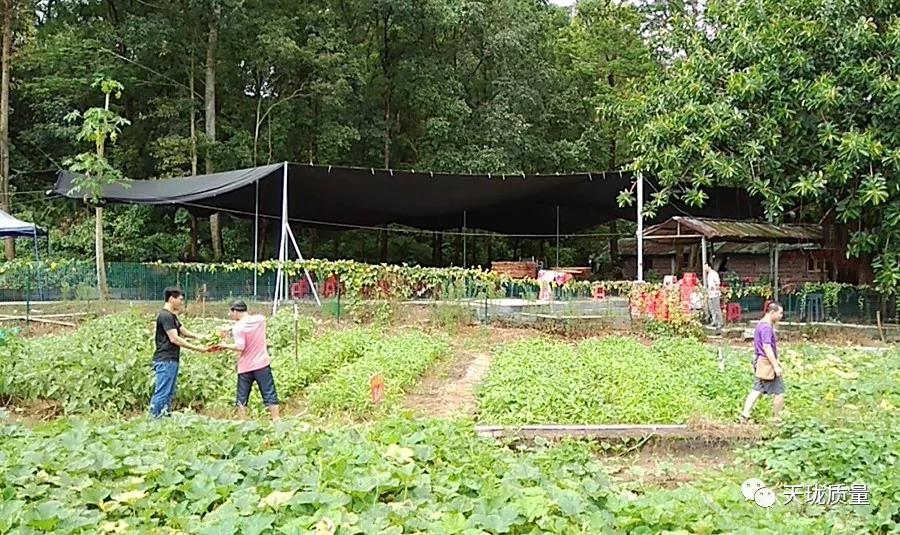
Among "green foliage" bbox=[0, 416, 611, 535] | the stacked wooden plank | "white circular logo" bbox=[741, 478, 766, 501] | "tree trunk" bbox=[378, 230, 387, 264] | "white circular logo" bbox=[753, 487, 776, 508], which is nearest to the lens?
"green foliage" bbox=[0, 416, 611, 535]

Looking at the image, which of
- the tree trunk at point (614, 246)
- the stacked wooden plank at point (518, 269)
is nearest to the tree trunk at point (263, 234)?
the stacked wooden plank at point (518, 269)

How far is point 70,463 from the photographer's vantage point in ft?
12.4

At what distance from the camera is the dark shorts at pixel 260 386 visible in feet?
21.8

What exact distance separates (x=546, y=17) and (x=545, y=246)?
25.4 feet

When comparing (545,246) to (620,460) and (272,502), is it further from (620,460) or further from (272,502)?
(272,502)

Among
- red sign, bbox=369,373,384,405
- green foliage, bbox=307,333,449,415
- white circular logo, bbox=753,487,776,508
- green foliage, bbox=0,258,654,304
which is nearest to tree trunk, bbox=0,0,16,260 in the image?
green foliage, bbox=0,258,654,304

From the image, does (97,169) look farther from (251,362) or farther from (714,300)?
(714,300)

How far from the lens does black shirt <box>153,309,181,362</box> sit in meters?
6.51

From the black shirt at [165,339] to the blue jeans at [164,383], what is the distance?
49 mm

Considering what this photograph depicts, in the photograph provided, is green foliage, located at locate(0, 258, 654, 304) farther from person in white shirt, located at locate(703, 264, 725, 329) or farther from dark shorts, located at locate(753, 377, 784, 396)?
dark shorts, located at locate(753, 377, 784, 396)

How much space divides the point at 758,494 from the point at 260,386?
13.2ft

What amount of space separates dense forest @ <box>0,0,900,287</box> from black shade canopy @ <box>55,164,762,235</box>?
1.59m

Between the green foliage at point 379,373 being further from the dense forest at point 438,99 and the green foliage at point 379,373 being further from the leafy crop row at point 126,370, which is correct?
the dense forest at point 438,99

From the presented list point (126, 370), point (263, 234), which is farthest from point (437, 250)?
point (126, 370)
